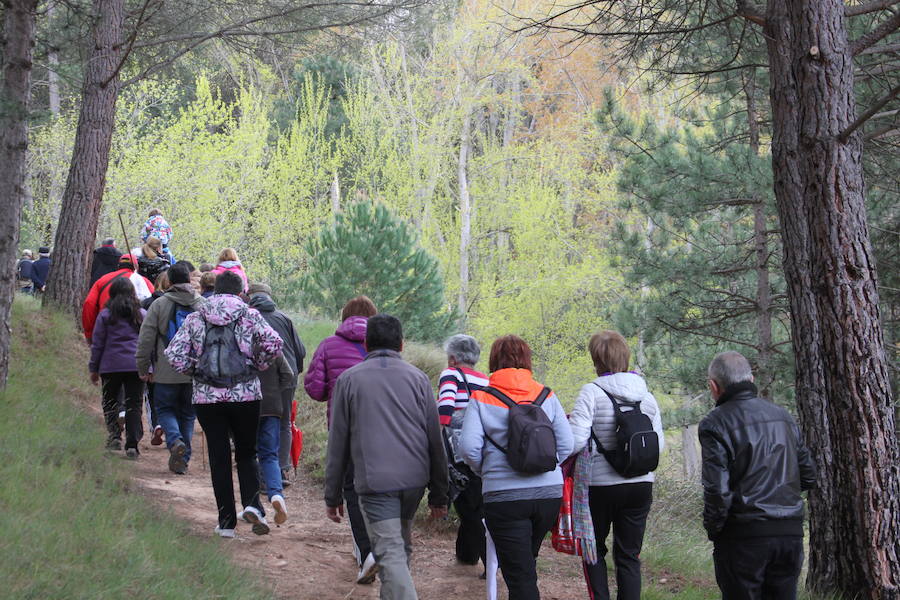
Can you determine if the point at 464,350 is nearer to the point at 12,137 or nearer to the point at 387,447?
the point at 387,447

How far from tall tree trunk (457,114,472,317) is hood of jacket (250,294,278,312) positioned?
23667 millimetres

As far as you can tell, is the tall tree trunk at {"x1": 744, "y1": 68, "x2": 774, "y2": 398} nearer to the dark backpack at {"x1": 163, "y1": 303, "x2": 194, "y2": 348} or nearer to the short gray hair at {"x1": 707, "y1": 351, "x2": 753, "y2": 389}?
the dark backpack at {"x1": 163, "y1": 303, "x2": 194, "y2": 348}

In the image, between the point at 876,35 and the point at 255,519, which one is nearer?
the point at 876,35

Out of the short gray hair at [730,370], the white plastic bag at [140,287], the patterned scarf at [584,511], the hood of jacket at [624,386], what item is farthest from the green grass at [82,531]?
the short gray hair at [730,370]

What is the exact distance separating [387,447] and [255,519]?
6.06 ft

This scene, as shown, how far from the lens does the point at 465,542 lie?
6.41m

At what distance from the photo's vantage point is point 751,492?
419 cm

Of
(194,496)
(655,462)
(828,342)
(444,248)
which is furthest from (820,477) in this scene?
(444,248)

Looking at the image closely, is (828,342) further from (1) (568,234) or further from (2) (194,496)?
(1) (568,234)

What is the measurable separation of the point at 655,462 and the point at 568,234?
2706cm

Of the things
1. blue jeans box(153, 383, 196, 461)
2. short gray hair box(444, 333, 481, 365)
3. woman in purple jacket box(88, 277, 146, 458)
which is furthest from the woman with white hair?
woman in purple jacket box(88, 277, 146, 458)

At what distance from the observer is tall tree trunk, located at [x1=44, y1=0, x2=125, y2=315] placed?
1240cm

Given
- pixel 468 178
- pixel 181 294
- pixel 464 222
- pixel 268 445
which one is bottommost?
pixel 268 445

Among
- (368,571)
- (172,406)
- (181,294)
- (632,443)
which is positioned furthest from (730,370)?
(172,406)
